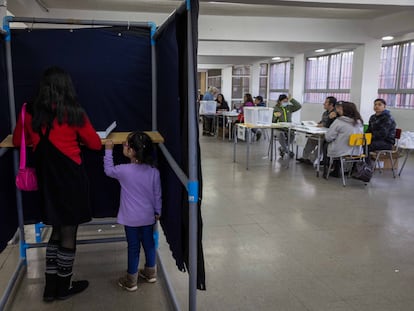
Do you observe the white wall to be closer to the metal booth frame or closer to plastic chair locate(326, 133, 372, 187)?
plastic chair locate(326, 133, 372, 187)

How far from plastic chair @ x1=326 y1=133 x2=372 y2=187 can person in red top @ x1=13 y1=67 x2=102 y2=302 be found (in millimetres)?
4000

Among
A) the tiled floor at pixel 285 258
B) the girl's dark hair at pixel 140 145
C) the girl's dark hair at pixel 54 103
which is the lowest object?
the tiled floor at pixel 285 258

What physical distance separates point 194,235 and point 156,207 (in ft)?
2.44

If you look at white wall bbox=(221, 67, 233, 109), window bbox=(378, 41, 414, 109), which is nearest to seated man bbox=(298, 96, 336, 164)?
window bbox=(378, 41, 414, 109)

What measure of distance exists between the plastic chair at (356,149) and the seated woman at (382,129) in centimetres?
32

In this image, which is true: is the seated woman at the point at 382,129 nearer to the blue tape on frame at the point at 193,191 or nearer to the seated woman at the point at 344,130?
the seated woman at the point at 344,130

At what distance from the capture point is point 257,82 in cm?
1535

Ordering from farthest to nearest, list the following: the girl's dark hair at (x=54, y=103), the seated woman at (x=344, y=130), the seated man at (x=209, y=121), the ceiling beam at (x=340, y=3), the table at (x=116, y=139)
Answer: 1. the seated man at (x=209, y=121)
2. the seated woman at (x=344, y=130)
3. the ceiling beam at (x=340, y=3)
4. the table at (x=116, y=139)
5. the girl's dark hair at (x=54, y=103)

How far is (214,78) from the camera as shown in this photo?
2067 cm

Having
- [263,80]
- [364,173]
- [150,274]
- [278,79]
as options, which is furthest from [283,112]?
[263,80]

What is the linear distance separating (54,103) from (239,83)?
15787 millimetres

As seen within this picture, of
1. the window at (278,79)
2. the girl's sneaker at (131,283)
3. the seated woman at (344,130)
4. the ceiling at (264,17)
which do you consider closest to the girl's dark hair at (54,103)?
the girl's sneaker at (131,283)

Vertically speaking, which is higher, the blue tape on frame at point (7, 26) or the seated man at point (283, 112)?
the blue tape on frame at point (7, 26)

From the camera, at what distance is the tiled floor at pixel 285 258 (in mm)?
2363
